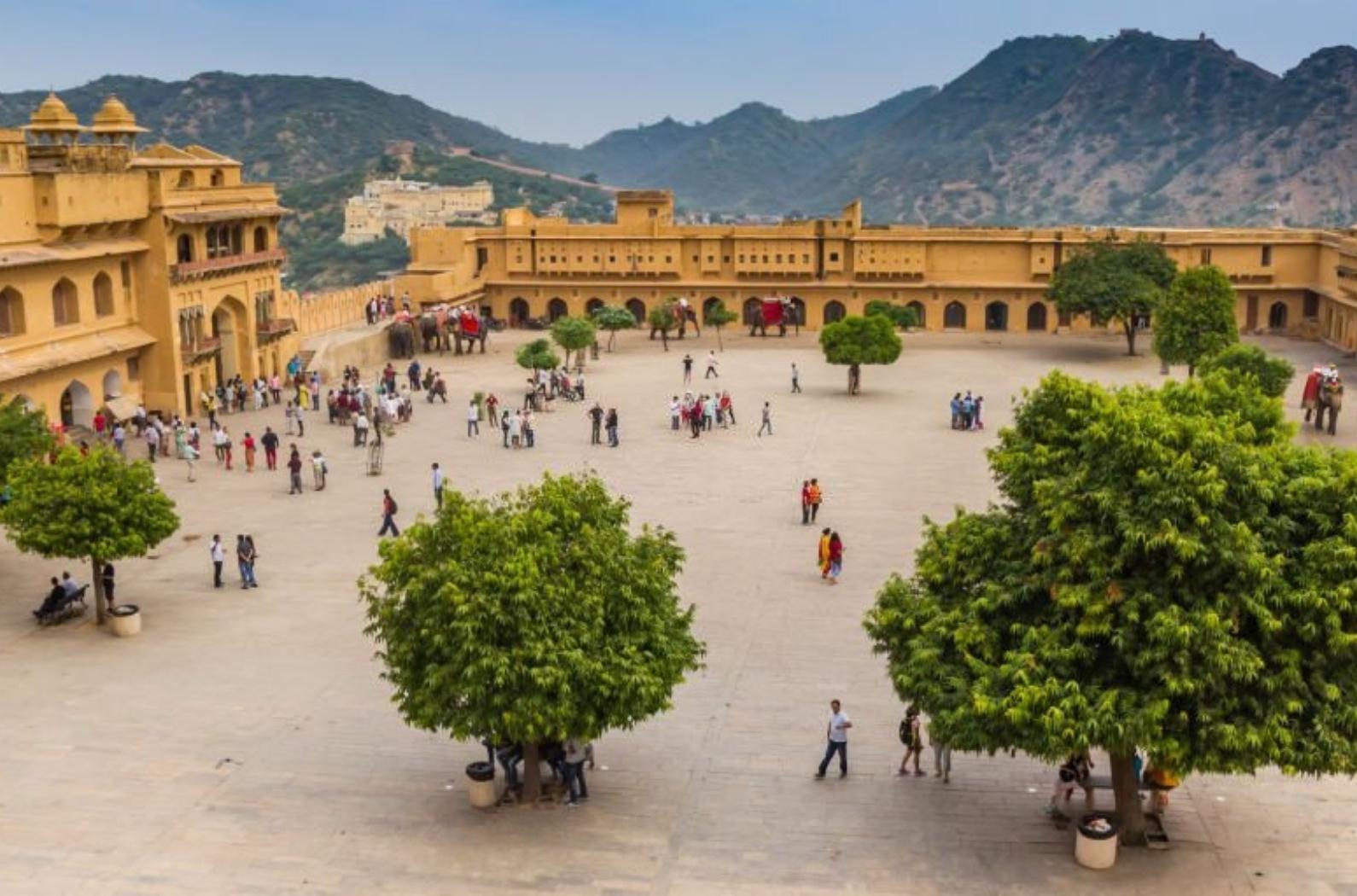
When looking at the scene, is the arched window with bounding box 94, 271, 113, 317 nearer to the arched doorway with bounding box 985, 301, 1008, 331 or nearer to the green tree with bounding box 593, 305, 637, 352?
the green tree with bounding box 593, 305, 637, 352

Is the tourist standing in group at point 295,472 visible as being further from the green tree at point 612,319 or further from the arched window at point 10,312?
the green tree at point 612,319

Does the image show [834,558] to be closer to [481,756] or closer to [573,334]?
[481,756]

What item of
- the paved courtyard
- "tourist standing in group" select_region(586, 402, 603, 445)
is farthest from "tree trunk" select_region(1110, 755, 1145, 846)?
"tourist standing in group" select_region(586, 402, 603, 445)

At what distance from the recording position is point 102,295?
36.0m

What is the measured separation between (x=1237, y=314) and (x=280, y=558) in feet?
155

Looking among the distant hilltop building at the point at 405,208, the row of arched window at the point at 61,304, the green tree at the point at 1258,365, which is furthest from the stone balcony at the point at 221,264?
the distant hilltop building at the point at 405,208

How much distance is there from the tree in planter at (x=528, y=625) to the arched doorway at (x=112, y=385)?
79.1 feet

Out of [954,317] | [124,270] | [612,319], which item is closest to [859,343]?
[612,319]

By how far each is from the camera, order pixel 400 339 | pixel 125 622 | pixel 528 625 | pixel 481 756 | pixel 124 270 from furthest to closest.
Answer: pixel 400 339 < pixel 124 270 < pixel 125 622 < pixel 481 756 < pixel 528 625

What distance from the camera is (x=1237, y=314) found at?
5941 centimetres

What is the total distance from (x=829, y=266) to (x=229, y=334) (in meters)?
28.5

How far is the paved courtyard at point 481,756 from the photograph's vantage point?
13.5 m

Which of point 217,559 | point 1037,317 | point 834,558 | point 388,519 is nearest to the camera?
point 217,559

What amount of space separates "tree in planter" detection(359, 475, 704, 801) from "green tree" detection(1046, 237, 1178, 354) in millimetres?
40622
